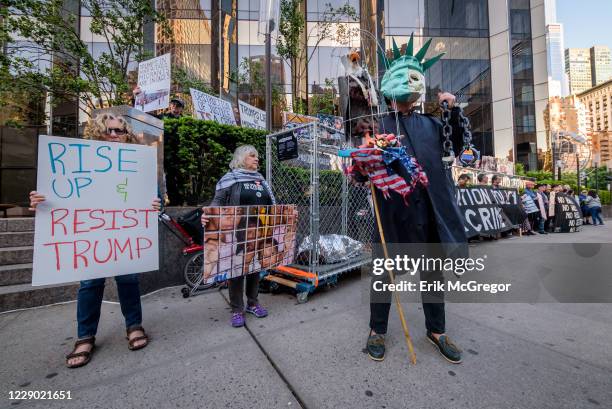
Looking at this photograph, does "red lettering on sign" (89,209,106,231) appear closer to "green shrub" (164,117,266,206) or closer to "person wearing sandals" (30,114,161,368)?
"person wearing sandals" (30,114,161,368)

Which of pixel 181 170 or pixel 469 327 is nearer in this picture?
pixel 469 327

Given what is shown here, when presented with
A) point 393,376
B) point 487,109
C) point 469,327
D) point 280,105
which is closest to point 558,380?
point 469,327

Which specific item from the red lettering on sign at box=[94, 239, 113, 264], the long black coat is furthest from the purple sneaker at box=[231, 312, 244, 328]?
the long black coat

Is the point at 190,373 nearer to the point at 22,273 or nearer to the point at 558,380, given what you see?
the point at 558,380

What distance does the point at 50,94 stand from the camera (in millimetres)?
6812

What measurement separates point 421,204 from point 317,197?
1445mm

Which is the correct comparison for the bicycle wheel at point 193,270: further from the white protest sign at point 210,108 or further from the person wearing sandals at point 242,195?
the white protest sign at point 210,108

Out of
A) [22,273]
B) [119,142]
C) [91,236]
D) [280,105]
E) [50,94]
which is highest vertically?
[280,105]

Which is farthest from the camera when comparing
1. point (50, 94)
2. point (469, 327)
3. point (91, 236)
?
point (50, 94)

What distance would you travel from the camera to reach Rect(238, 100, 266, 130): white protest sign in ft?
20.5

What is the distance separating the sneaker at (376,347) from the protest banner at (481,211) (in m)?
4.47

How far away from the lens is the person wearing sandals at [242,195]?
265 centimetres

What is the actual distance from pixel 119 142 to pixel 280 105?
44.0ft

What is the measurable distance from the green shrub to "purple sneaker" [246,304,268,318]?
2230mm
